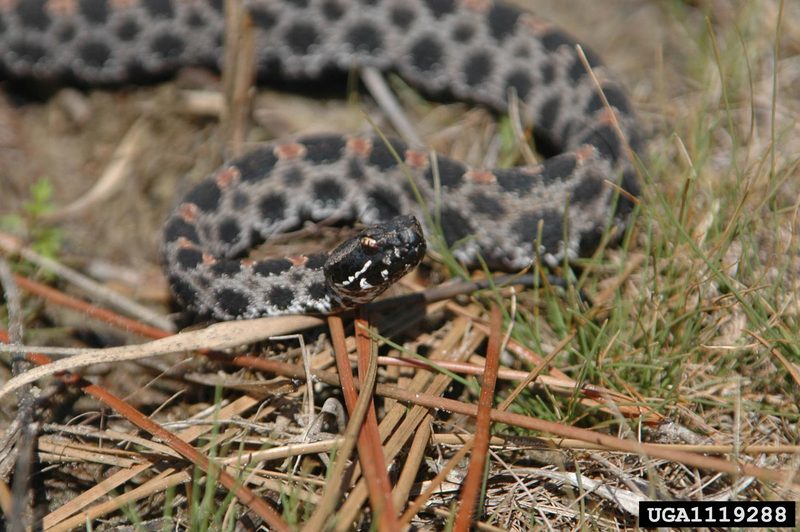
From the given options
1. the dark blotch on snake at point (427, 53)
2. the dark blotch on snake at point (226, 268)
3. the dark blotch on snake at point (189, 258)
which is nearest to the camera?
the dark blotch on snake at point (226, 268)

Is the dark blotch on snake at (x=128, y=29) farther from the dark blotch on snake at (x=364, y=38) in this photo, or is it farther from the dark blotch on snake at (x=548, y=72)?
the dark blotch on snake at (x=548, y=72)

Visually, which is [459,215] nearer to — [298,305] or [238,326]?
[298,305]

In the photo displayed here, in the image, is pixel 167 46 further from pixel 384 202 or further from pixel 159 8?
pixel 384 202

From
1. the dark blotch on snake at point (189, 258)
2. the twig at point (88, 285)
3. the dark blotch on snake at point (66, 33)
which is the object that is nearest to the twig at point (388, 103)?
the dark blotch on snake at point (189, 258)

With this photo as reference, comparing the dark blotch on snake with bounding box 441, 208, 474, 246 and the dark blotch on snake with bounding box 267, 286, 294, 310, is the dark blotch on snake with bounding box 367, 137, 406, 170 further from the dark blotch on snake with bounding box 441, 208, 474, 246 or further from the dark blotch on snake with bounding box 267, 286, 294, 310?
the dark blotch on snake with bounding box 267, 286, 294, 310

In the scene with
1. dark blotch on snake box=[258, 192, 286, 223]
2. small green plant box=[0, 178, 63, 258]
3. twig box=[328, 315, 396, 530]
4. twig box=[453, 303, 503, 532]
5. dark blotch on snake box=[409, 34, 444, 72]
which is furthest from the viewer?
dark blotch on snake box=[409, 34, 444, 72]

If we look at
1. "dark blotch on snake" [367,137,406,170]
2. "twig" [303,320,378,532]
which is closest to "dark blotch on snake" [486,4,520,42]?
"dark blotch on snake" [367,137,406,170]

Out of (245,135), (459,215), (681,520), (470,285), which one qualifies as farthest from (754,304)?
(245,135)
